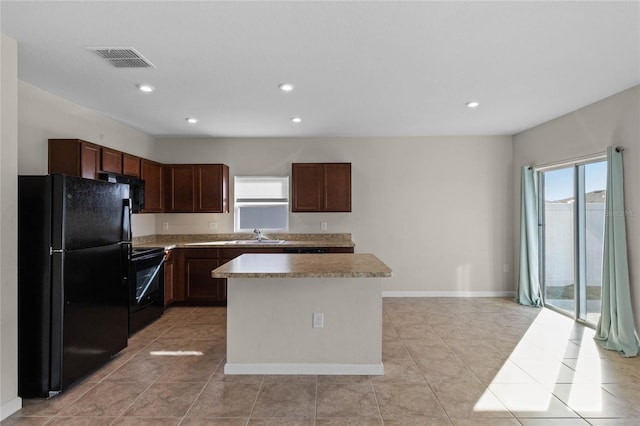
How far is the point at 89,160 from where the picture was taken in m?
3.40

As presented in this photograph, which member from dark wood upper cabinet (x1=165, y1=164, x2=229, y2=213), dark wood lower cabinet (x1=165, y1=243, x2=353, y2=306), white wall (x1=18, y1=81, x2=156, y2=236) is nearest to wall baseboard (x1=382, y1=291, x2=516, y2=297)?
dark wood lower cabinet (x1=165, y1=243, x2=353, y2=306)

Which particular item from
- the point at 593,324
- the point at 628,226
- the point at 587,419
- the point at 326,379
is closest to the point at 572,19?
the point at 628,226

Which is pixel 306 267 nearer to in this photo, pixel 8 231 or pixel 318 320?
pixel 318 320

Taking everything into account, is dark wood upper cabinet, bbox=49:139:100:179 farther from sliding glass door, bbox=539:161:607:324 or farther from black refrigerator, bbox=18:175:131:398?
sliding glass door, bbox=539:161:607:324

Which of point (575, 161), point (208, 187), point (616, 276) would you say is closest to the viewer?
point (616, 276)

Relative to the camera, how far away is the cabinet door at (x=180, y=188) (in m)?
5.02

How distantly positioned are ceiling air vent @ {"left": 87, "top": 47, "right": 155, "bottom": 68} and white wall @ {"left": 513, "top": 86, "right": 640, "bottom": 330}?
4381mm

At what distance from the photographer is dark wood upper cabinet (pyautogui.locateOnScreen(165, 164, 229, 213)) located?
501 cm

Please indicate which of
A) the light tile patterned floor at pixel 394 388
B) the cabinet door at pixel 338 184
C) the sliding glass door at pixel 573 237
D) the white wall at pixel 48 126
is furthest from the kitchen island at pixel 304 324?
the sliding glass door at pixel 573 237

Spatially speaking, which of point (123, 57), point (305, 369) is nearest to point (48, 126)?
point (123, 57)

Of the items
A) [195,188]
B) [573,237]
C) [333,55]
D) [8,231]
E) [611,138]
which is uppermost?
[333,55]

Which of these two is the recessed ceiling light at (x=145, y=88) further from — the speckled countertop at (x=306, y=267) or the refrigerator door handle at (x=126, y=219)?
the speckled countertop at (x=306, y=267)

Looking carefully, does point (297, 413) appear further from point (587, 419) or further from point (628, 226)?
point (628, 226)

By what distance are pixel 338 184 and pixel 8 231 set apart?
12.2ft
